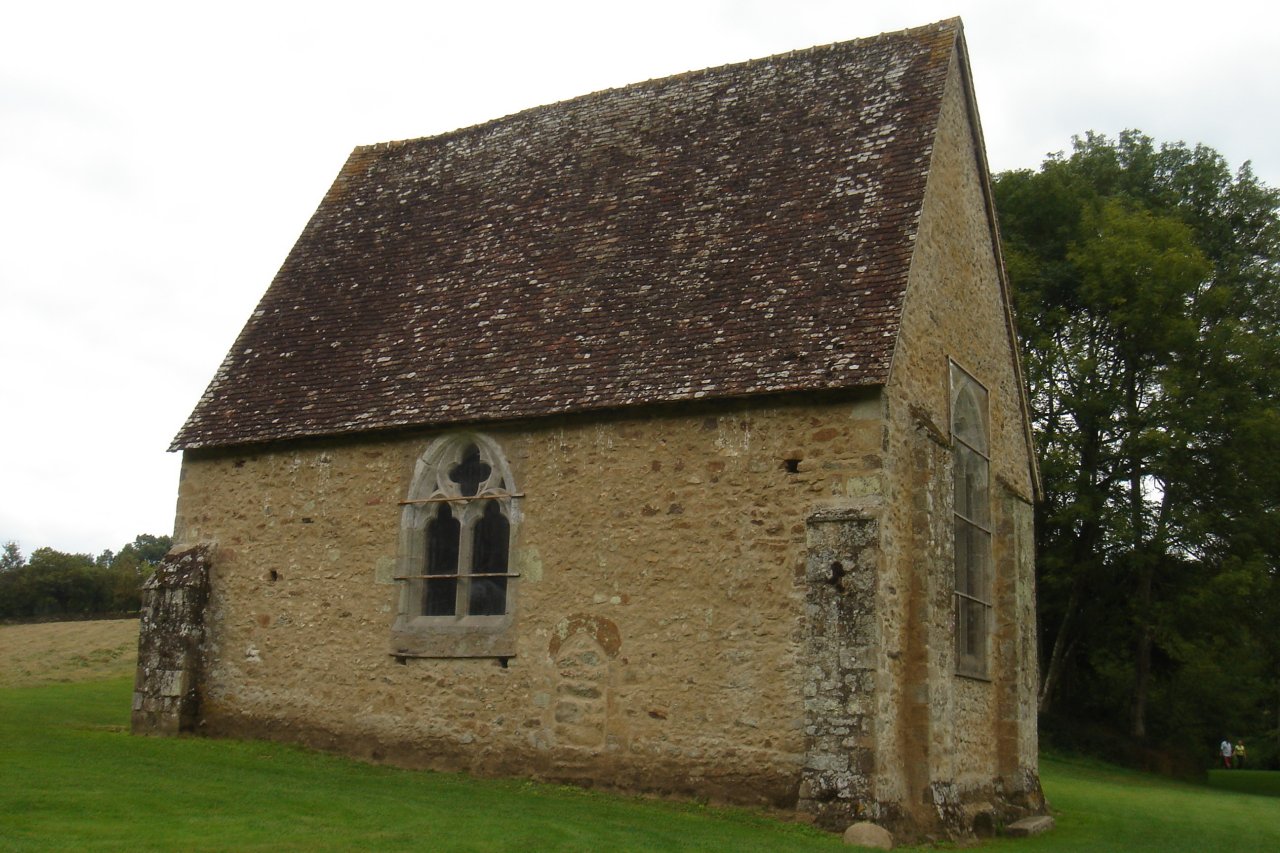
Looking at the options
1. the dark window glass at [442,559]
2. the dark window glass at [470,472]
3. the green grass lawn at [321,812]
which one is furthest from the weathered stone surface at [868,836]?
the dark window glass at [470,472]

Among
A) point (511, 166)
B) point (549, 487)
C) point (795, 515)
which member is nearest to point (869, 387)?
point (795, 515)

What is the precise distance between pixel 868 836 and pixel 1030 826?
477cm

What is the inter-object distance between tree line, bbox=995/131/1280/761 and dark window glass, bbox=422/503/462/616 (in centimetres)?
1979

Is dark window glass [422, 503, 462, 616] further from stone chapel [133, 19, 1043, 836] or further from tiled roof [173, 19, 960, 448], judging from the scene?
tiled roof [173, 19, 960, 448]

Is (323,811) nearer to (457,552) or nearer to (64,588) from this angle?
(457,552)

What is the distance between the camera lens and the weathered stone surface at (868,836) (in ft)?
39.1

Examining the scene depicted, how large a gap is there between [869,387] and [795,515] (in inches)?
63.6

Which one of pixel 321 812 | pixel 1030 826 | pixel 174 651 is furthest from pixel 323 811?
pixel 1030 826

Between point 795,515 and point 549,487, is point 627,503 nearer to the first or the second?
point 549,487

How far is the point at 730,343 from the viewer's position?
569 inches

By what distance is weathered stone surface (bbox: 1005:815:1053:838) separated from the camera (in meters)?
15.4

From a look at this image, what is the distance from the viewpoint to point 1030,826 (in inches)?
620

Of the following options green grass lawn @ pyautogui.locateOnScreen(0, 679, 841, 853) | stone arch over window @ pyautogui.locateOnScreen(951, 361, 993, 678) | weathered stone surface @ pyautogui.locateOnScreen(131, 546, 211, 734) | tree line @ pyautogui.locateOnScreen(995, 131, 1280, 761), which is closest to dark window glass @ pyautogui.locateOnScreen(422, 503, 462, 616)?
green grass lawn @ pyautogui.locateOnScreen(0, 679, 841, 853)

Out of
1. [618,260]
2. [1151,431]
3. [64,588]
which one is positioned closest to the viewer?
[618,260]
